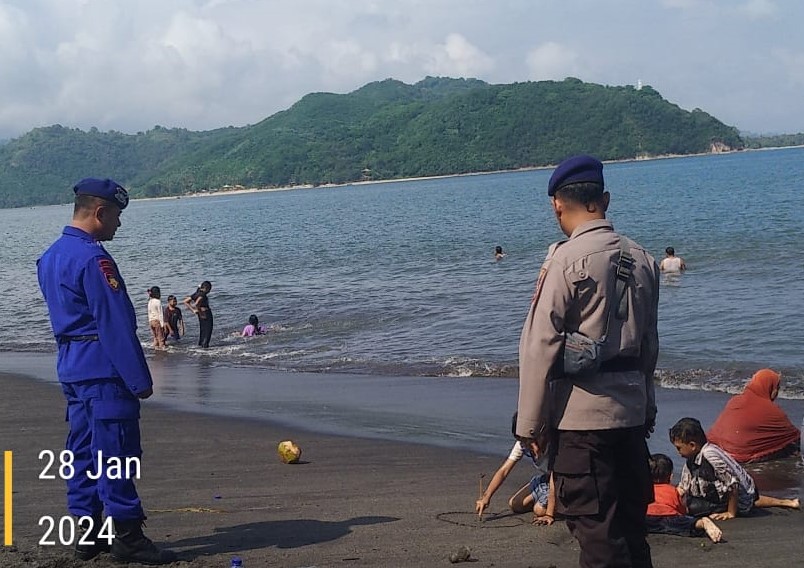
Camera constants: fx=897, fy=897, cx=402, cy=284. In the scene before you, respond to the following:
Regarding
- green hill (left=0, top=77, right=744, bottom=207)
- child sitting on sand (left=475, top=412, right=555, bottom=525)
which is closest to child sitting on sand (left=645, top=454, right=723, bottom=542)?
child sitting on sand (left=475, top=412, right=555, bottom=525)

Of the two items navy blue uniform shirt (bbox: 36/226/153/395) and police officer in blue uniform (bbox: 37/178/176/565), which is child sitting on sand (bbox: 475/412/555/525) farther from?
navy blue uniform shirt (bbox: 36/226/153/395)

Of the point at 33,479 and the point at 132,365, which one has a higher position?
the point at 132,365

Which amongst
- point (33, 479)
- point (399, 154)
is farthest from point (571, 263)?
point (399, 154)

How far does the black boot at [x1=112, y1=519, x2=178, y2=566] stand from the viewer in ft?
16.7

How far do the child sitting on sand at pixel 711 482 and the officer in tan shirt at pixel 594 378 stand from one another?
2.76 meters

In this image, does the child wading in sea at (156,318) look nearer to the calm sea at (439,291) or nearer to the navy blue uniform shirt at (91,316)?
the calm sea at (439,291)

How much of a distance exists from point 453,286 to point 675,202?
39.5 meters

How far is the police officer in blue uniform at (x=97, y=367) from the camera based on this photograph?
4.88 metres

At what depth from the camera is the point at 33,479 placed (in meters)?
7.22

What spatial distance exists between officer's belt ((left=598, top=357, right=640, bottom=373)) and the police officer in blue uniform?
8.36 feet

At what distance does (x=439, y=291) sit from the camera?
25.0 metres

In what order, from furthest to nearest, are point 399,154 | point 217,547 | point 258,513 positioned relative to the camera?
point 399,154, point 258,513, point 217,547

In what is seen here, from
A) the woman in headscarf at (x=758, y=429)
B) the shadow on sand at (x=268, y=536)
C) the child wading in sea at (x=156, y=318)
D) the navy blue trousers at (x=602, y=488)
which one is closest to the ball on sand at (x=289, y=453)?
the shadow on sand at (x=268, y=536)

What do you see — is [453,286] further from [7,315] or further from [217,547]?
[217,547]
